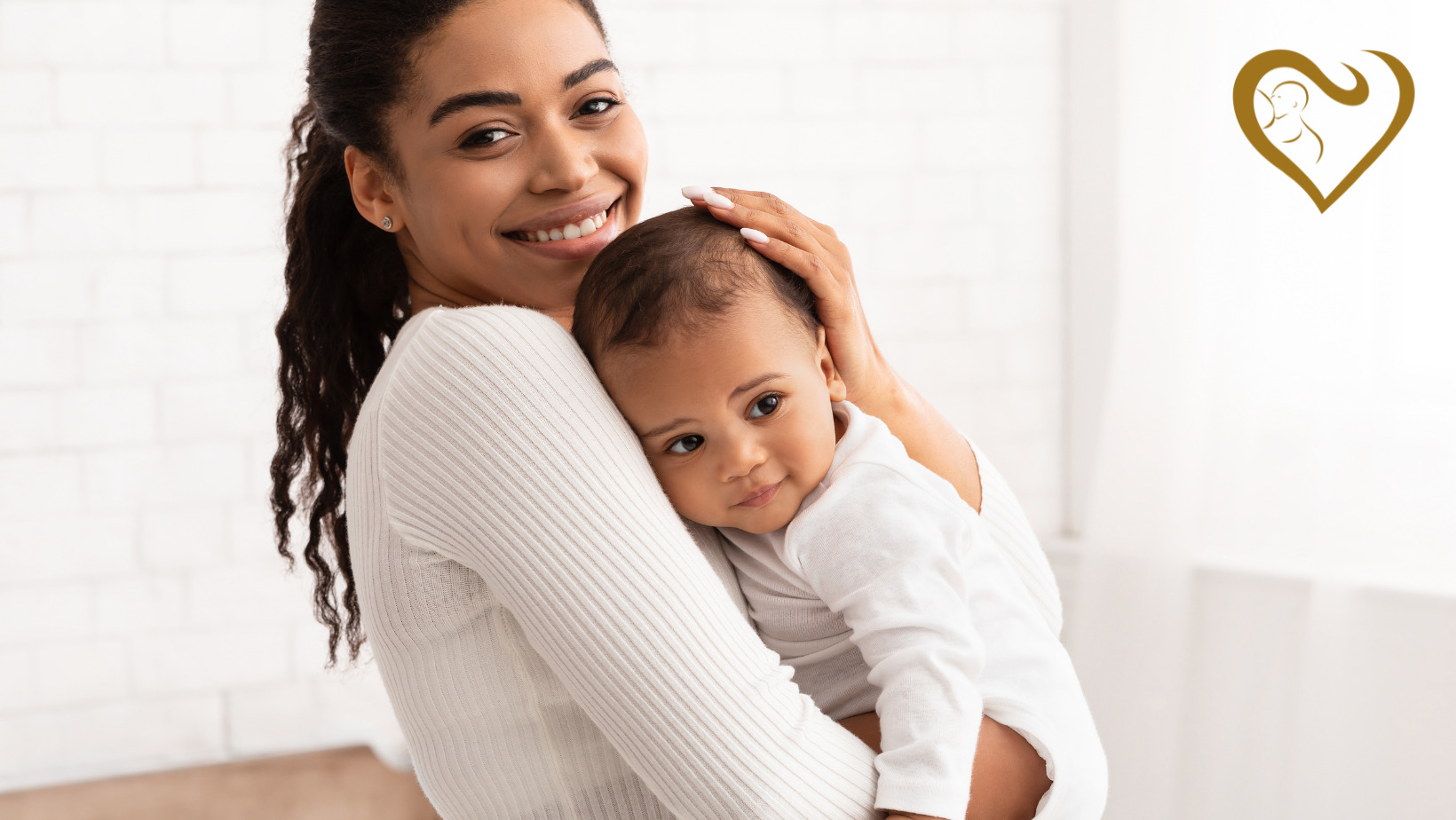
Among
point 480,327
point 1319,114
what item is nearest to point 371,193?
point 480,327

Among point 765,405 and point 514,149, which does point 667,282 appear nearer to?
point 765,405

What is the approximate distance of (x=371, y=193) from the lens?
125cm

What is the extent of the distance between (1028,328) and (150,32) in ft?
6.98

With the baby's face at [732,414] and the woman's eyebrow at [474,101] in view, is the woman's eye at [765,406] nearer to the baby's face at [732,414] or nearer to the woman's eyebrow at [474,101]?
the baby's face at [732,414]

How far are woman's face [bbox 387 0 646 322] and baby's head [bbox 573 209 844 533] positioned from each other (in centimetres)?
15

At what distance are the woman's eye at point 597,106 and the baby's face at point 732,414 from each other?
1.00 ft

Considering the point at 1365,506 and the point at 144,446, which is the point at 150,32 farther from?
the point at 1365,506

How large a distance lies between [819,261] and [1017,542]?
374 mm

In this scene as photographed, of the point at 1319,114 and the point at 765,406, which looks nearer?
the point at 765,406

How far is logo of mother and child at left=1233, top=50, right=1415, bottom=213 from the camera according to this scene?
2168 mm

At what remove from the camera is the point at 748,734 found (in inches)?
33.9

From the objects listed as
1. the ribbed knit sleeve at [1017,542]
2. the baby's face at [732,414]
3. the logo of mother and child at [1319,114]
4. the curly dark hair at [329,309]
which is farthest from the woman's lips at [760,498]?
the logo of mother and child at [1319,114]

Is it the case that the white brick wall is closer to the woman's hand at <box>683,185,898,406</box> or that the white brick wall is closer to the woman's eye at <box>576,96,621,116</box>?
the woman's eye at <box>576,96,621,116</box>

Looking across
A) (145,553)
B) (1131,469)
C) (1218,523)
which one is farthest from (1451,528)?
(145,553)
